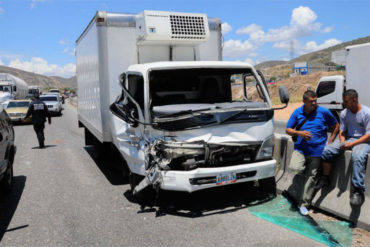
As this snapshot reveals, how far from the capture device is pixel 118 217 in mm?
5312

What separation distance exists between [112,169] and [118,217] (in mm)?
3298

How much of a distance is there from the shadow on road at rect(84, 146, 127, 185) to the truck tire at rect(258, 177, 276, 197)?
273 centimetres

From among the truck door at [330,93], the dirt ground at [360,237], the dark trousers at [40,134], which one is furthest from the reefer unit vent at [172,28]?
the truck door at [330,93]

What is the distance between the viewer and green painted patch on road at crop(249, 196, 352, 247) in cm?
433

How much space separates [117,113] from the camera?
6.39 meters

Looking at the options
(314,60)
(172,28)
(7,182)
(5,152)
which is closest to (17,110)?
(7,182)

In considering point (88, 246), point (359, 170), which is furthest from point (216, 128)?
point (88, 246)

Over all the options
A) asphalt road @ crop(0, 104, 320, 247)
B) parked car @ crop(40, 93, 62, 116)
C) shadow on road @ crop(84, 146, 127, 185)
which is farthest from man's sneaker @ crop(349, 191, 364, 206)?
parked car @ crop(40, 93, 62, 116)

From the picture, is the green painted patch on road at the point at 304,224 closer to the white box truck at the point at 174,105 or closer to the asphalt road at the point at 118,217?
the asphalt road at the point at 118,217

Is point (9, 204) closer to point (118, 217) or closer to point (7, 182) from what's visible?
point (7, 182)

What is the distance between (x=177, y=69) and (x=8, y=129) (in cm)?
345

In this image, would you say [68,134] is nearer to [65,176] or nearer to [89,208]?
[65,176]

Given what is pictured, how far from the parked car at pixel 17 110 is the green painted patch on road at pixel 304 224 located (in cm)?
1858

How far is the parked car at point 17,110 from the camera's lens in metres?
20.8
